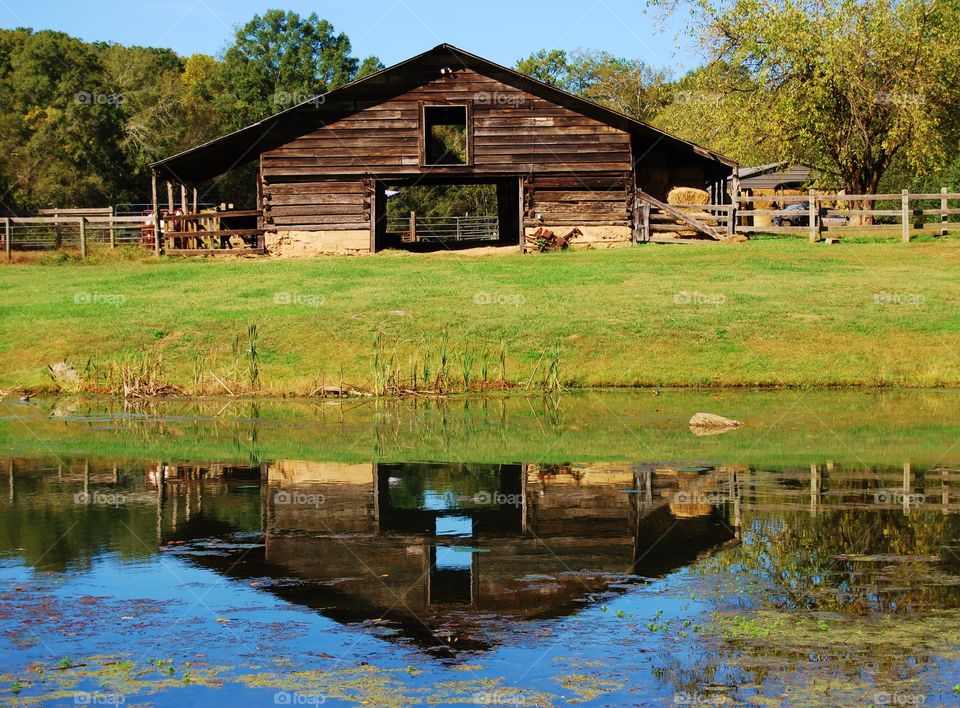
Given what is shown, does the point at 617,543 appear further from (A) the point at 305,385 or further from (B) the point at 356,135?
(B) the point at 356,135

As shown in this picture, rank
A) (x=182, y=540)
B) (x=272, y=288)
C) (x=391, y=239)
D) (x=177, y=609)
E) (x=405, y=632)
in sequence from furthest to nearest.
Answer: (x=391, y=239), (x=272, y=288), (x=182, y=540), (x=177, y=609), (x=405, y=632)

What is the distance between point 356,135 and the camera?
41531mm

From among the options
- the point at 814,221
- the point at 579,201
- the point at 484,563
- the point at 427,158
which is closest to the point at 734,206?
the point at 814,221

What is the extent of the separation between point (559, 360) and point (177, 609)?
15.5 m

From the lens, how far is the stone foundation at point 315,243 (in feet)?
139

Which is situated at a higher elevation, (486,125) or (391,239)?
(486,125)

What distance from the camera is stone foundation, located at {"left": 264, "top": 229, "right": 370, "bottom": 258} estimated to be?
42344mm

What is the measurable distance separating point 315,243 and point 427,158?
15.5 feet

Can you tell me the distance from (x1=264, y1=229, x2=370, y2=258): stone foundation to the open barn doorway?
0.58 m

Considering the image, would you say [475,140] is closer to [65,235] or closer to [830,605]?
[65,235]

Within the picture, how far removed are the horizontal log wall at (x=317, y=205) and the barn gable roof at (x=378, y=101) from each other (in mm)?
1568

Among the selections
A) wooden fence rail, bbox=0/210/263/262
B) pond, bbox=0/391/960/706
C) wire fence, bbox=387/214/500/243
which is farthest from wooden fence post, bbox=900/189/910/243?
wire fence, bbox=387/214/500/243

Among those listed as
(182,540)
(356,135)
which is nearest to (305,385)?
(182,540)

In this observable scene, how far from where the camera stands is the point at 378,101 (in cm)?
4128
